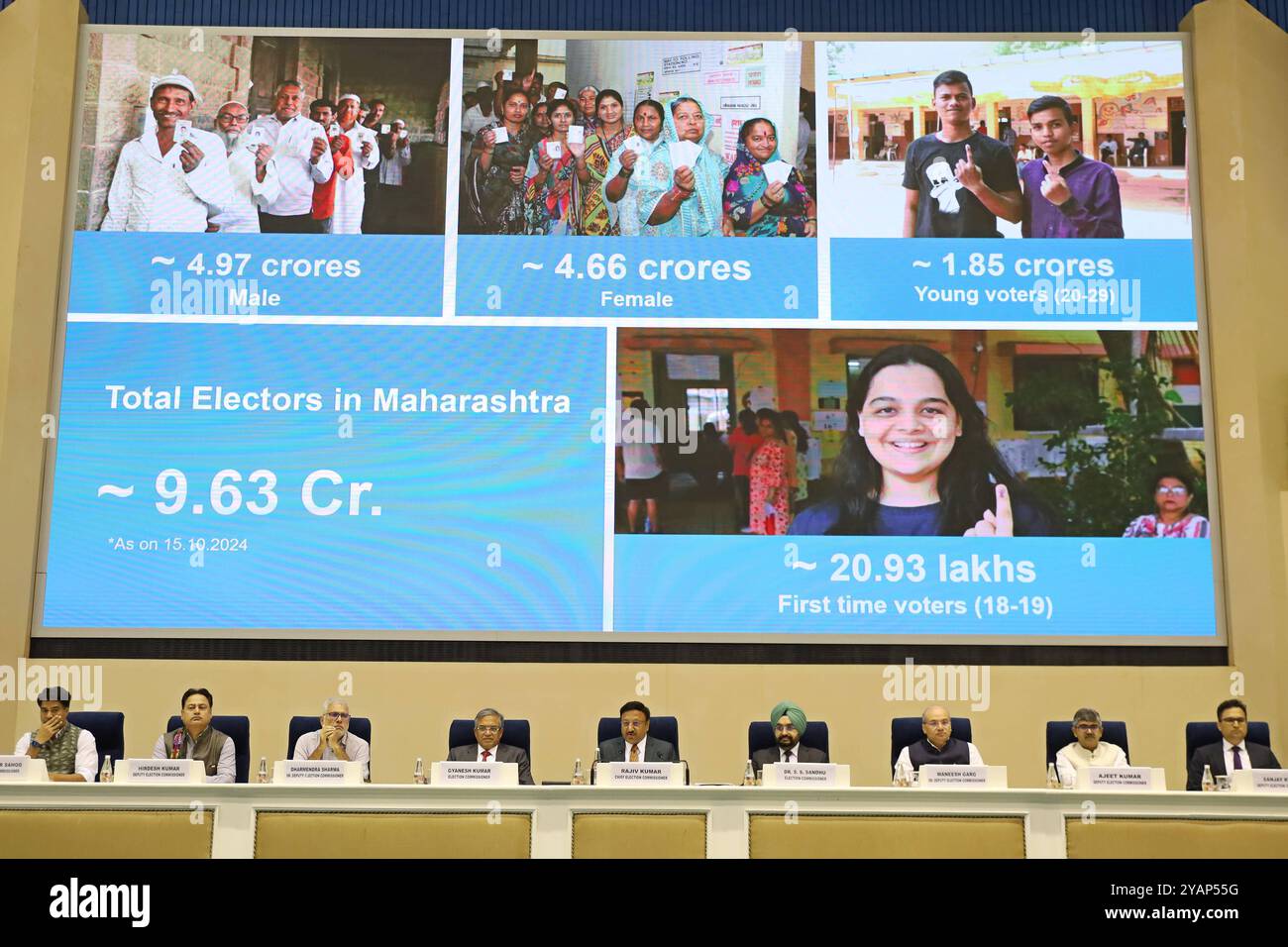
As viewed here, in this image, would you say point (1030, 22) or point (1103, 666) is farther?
point (1030, 22)

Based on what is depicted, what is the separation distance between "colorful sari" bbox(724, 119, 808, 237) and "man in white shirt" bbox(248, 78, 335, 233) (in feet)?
7.39

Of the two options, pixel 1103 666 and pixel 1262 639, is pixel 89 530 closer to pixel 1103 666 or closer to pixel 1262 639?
pixel 1103 666

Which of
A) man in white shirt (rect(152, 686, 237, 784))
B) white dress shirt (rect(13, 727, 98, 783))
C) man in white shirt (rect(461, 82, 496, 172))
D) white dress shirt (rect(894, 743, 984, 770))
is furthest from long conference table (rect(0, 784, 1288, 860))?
man in white shirt (rect(461, 82, 496, 172))

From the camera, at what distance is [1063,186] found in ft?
24.9

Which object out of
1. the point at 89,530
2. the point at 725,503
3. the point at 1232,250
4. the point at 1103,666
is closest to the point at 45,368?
the point at 89,530

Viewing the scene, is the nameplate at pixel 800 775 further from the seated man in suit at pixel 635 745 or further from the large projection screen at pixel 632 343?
the large projection screen at pixel 632 343

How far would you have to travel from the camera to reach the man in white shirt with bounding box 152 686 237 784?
229 inches

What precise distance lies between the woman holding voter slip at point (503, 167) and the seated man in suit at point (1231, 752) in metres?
4.33

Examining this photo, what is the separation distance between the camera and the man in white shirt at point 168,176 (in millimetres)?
7492

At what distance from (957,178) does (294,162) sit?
12.2ft

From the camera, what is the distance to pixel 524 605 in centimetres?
716

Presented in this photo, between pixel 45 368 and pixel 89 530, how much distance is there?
3.05 feet

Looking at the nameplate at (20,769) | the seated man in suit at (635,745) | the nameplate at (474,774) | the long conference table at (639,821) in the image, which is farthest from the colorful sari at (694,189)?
the nameplate at (20,769)

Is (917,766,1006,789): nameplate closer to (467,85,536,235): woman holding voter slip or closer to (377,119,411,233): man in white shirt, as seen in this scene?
(467,85,536,235): woman holding voter slip
